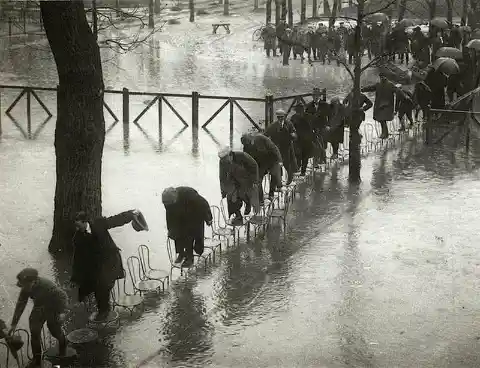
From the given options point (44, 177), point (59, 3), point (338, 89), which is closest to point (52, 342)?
point (59, 3)

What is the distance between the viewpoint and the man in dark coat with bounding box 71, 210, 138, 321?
9.25m

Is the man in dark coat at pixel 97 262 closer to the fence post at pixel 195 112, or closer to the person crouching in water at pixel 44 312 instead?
the person crouching in water at pixel 44 312

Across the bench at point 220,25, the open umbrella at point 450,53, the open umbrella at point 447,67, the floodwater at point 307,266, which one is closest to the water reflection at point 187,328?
the floodwater at point 307,266

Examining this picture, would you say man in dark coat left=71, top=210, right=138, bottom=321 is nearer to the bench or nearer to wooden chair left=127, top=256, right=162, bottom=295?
wooden chair left=127, top=256, right=162, bottom=295

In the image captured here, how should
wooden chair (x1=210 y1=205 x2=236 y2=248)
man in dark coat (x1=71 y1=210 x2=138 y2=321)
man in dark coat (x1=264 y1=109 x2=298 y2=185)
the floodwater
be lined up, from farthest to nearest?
1. man in dark coat (x1=264 y1=109 x2=298 y2=185)
2. wooden chair (x1=210 y1=205 x2=236 y2=248)
3. man in dark coat (x1=71 y1=210 x2=138 y2=321)
4. the floodwater

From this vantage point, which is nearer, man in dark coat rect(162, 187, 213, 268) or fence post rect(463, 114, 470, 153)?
man in dark coat rect(162, 187, 213, 268)

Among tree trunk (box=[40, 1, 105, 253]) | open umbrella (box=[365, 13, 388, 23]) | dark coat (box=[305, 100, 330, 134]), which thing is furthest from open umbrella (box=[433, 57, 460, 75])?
tree trunk (box=[40, 1, 105, 253])

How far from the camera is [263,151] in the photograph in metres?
13.2

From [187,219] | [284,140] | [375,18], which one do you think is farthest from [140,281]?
[375,18]

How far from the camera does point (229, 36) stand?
43.2 m

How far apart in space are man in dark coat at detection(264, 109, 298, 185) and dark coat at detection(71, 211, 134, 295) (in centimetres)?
575

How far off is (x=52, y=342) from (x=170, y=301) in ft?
5.19

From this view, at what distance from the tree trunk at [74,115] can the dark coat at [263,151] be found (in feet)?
8.82

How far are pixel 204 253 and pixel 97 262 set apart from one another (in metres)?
2.54
